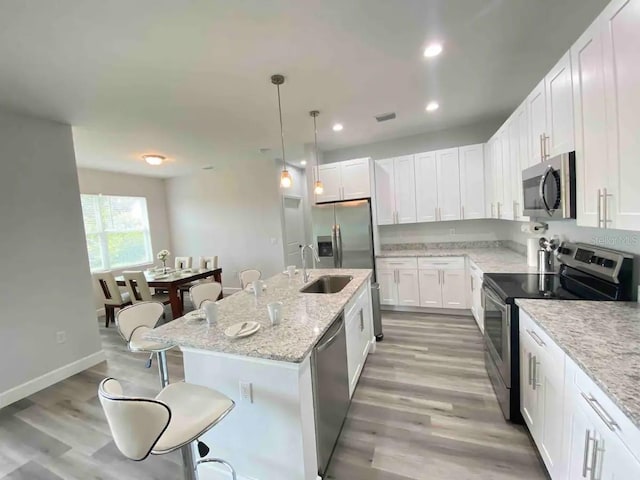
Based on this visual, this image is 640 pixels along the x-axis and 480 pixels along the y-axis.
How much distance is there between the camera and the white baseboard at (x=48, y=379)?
2.64 metres

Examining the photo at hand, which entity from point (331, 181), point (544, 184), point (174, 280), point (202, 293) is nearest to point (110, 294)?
point (174, 280)

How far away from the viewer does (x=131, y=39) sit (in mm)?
1854

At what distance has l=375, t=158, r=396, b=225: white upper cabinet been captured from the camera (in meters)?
4.52

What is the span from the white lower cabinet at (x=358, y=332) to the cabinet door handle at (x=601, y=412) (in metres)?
1.34

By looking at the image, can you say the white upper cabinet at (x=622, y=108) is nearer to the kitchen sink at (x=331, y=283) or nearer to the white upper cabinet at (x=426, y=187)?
the kitchen sink at (x=331, y=283)

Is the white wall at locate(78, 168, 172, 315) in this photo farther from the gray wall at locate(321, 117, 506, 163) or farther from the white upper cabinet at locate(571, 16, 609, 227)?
the white upper cabinet at locate(571, 16, 609, 227)

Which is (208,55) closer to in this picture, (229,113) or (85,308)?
(229,113)

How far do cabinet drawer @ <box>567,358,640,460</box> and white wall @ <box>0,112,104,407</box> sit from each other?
171 inches

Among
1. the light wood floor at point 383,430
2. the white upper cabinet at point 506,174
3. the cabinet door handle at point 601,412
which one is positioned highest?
the white upper cabinet at point 506,174

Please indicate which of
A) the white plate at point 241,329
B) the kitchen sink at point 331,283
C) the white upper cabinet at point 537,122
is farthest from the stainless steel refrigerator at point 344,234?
the white plate at point 241,329

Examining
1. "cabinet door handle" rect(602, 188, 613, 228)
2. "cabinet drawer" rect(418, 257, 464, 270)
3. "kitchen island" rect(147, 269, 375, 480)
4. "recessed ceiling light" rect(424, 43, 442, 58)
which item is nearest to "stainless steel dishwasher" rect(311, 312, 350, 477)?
"kitchen island" rect(147, 269, 375, 480)

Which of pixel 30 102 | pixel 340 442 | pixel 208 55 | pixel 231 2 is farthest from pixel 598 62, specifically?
pixel 30 102

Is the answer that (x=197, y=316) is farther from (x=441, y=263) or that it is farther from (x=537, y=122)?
(x=441, y=263)

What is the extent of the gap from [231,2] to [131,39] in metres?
0.79
